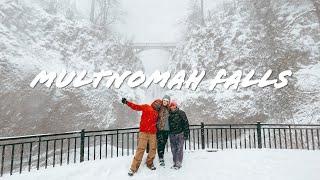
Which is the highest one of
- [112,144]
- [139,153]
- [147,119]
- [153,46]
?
[153,46]

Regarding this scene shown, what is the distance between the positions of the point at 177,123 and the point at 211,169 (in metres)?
1.81

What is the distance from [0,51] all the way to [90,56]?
998cm

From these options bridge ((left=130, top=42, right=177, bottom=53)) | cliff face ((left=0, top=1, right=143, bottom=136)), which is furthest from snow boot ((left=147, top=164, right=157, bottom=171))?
bridge ((left=130, top=42, right=177, bottom=53))

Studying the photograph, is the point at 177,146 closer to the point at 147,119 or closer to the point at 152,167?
the point at 152,167

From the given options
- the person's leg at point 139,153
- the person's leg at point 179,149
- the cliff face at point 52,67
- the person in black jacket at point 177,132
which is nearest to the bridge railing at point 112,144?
the person's leg at point 139,153

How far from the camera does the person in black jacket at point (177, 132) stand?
31.3ft

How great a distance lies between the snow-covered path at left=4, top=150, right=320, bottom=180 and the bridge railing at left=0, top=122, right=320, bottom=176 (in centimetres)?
82

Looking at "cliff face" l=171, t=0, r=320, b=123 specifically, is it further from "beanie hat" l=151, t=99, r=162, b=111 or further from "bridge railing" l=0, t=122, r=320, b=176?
"beanie hat" l=151, t=99, r=162, b=111

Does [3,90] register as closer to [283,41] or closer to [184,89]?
→ [184,89]

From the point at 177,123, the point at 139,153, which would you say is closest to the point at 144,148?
the point at 139,153

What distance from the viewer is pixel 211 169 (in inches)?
365

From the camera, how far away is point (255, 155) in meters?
10.7

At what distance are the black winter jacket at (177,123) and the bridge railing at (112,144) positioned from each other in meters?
1.80

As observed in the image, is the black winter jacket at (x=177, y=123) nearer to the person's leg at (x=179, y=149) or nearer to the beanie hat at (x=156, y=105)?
the person's leg at (x=179, y=149)
